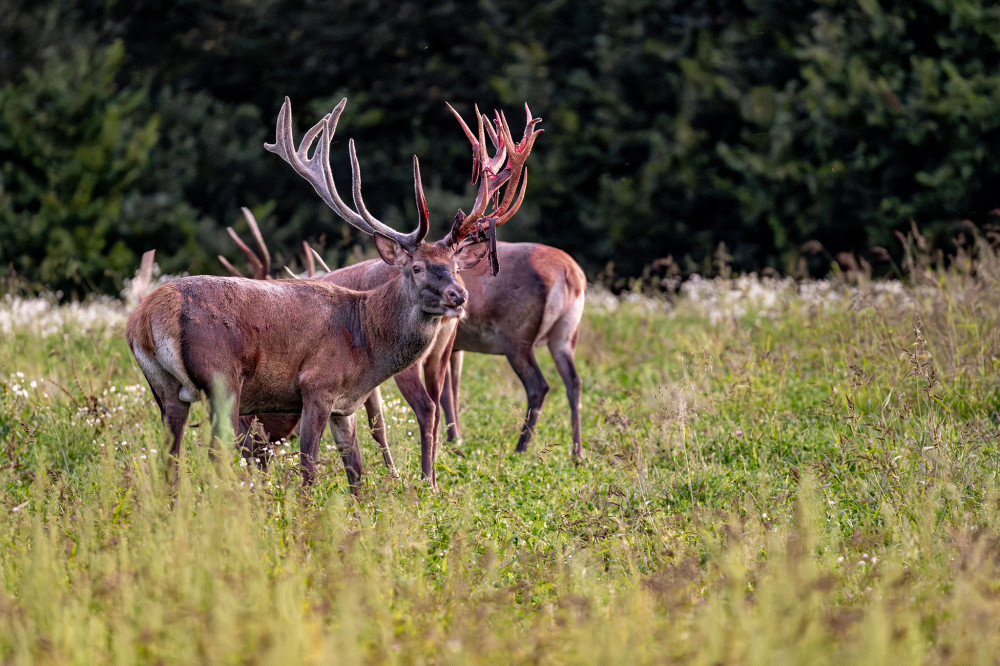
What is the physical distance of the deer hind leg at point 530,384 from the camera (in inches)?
315

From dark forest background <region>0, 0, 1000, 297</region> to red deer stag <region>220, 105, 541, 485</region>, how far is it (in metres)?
6.88

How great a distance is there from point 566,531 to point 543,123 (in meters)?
13.8

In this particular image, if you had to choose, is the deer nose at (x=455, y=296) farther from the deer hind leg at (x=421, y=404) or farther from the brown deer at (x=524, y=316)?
the brown deer at (x=524, y=316)

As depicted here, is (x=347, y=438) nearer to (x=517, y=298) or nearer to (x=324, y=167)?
Result: (x=324, y=167)

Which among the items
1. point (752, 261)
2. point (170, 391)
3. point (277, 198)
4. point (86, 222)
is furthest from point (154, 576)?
point (277, 198)

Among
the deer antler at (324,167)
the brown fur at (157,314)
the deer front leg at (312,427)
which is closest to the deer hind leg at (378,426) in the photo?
the deer front leg at (312,427)

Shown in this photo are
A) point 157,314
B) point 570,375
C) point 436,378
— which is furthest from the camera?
point 570,375

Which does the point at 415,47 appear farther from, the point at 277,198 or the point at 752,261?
Result: the point at 752,261

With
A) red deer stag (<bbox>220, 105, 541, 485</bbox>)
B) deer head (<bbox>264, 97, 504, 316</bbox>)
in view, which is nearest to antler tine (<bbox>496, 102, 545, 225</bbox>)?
red deer stag (<bbox>220, 105, 541, 485</bbox>)

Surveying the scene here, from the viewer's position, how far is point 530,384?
8109 millimetres

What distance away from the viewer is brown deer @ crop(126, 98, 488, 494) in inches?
216

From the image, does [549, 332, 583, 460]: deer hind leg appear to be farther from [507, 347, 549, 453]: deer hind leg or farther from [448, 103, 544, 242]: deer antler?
[448, 103, 544, 242]: deer antler

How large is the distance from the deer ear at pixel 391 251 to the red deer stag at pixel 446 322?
23 cm

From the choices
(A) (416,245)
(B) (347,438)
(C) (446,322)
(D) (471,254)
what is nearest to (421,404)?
(C) (446,322)
